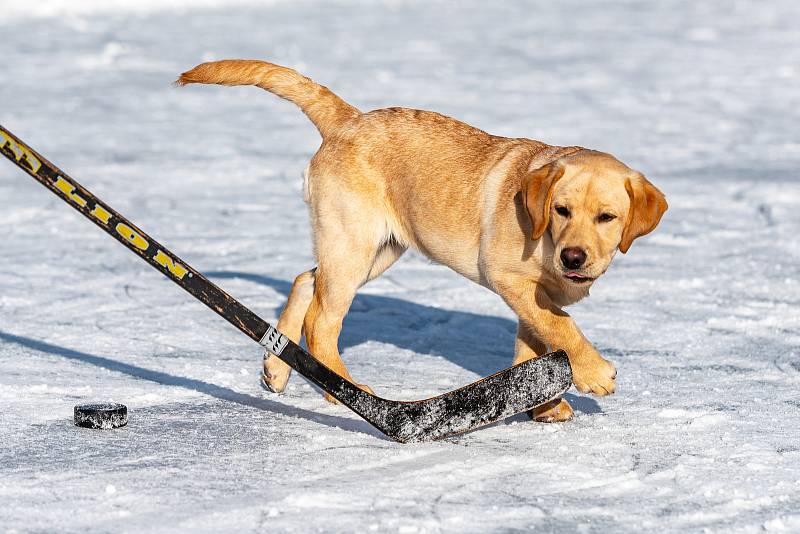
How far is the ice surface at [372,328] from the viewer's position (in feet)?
11.3

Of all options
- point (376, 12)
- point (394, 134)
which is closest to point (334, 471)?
point (394, 134)

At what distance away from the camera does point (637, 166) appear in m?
9.95

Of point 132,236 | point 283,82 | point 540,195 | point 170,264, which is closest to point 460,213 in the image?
point 540,195

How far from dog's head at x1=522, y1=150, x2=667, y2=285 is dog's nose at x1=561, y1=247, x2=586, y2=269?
41 millimetres

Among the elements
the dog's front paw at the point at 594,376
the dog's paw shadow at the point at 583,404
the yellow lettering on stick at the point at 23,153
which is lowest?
the dog's paw shadow at the point at 583,404

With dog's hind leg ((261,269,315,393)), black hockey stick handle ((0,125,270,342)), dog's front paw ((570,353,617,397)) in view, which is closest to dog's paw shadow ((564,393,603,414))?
dog's front paw ((570,353,617,397))

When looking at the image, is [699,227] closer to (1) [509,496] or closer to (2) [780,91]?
(1) [509,496]

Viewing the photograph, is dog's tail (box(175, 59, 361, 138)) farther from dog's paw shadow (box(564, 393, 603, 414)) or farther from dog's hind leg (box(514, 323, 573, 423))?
dog's paw shadow (box(564, 393, 603, 414))

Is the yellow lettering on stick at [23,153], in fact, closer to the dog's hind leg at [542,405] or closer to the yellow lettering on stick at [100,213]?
the yellow lettering on stick at [100,213]

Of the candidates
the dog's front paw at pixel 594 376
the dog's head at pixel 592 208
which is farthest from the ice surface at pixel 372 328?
the dog's head at pixel 592 208

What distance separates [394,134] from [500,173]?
1.79 feet

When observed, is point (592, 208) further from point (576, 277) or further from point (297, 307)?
point (297, 307)

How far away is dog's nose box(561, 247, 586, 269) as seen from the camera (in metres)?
3.92

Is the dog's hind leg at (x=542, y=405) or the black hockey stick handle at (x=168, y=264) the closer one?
the black hockey stick handle at (x=168, y=264)
